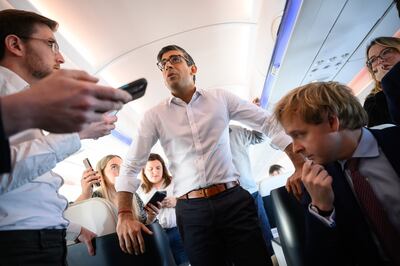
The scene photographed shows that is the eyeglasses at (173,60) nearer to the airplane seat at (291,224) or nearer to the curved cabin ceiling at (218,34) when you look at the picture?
the airplane seat at (291,224)

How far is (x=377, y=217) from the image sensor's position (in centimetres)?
108

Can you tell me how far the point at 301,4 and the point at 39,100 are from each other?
97.6 inches

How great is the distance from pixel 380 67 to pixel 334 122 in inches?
59.8

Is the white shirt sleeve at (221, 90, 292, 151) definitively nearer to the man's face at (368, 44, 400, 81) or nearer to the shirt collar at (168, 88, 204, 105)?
the shirt collar at (168, 88, 204, 105)

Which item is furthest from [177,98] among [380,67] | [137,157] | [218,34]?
[218,34]

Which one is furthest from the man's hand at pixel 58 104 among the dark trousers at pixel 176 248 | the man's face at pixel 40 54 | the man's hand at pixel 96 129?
the dark trousers at pixel 176 248

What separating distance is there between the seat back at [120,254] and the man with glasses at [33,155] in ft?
1.47

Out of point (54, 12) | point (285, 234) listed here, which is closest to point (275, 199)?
point (285, 234)

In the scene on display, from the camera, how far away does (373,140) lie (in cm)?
121

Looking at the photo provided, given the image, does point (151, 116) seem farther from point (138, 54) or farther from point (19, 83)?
point (138, 54)

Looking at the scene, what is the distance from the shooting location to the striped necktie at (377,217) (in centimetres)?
104

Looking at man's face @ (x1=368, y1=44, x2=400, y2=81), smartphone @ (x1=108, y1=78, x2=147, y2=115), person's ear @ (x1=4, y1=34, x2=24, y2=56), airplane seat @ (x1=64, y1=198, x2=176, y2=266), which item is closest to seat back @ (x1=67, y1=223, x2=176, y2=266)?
airplane seat @ (x1=64, y1=198, x2=176, y2=266)

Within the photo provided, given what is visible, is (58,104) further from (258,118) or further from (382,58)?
(382,58)

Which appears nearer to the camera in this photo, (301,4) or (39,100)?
(39,100)
